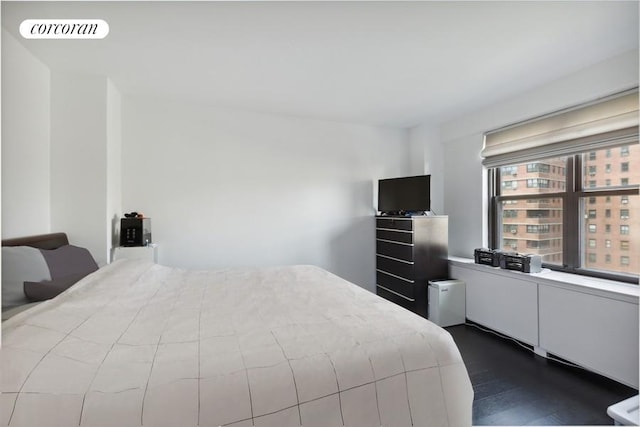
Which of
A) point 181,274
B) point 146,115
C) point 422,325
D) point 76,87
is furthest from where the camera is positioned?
point 146,115

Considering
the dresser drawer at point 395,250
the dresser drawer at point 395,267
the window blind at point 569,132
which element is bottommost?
the dresser drawer at point 395,267

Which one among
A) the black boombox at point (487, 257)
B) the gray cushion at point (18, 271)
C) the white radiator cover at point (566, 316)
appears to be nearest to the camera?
the gray cushion at point (18, 271)

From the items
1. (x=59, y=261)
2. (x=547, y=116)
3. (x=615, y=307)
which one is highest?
(x=547, y=116)

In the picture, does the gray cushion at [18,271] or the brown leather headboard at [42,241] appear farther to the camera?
the brown leather headboard at [42,241]

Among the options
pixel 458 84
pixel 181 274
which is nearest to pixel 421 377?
pixel 181 274

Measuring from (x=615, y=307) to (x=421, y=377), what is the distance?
1.90m

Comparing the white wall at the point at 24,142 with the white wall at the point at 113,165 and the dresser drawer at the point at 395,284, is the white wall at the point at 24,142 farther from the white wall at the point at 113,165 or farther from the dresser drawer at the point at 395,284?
the dresser drawer at the point at 395,284

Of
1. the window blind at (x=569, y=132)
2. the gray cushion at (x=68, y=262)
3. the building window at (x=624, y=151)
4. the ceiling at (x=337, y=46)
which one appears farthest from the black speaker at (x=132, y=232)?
the building window at (x=624, y=151)

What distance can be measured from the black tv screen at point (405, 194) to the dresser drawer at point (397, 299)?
3.34 ft

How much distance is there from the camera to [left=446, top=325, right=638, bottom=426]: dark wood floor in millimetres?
1735

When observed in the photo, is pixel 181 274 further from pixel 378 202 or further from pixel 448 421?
pixel 378 202

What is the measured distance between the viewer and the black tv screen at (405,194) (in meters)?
3.36

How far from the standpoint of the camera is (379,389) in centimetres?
104

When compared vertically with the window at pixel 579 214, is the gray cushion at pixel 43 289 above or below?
below
